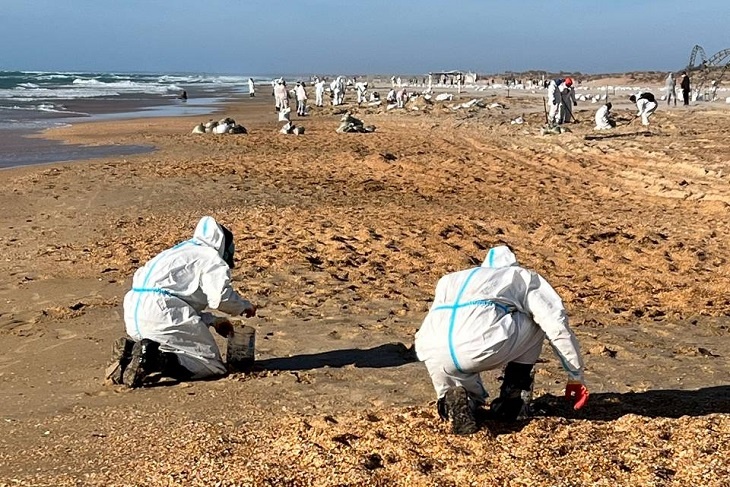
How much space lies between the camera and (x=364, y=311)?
718 cm

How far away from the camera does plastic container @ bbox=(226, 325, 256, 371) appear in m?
5.60

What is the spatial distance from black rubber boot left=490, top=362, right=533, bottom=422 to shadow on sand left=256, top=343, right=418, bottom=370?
4.73 ft

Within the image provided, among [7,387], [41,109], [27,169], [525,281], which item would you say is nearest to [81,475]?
[7,387]

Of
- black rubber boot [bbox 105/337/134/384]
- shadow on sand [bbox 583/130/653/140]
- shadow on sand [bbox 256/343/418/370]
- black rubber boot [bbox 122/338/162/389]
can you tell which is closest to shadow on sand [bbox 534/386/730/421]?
shadow on sand [bbox 256/343/418/370]

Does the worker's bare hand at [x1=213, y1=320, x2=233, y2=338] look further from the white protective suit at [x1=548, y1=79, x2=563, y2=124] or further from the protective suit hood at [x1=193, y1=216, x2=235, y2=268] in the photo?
the white protective suit at [x1=548, y1=79, x2=563, y2=124]

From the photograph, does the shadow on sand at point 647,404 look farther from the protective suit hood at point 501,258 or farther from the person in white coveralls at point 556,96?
the person in white coveralls at point 556,96

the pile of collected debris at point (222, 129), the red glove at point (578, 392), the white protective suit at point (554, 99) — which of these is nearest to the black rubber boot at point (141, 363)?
the red glove at point (578, 392)

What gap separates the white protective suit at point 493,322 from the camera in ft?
13.4

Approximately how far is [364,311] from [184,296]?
7.30ft

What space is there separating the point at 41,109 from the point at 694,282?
123 feet

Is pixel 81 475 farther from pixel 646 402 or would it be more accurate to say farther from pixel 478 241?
pixel 478 241

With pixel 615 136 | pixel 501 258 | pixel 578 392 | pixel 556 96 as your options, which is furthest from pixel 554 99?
pixel 578 392

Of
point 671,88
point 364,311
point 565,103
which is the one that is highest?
point 671,88

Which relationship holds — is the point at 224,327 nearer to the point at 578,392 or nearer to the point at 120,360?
the point at 120,360
